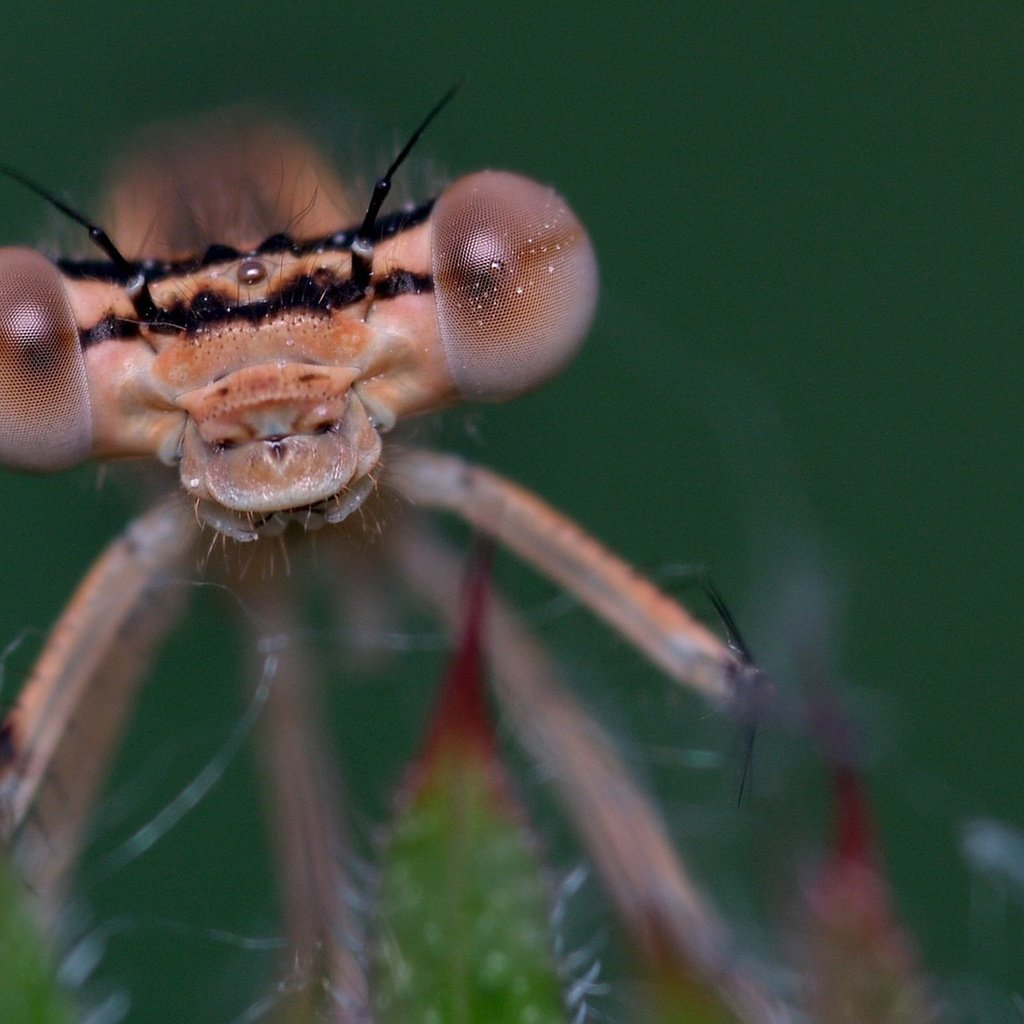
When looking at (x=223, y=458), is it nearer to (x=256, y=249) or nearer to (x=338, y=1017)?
(x=256, y=249)

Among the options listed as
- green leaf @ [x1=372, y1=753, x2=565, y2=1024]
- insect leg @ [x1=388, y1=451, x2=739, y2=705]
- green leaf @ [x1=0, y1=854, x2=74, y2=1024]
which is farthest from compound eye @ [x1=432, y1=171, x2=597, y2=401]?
green leaf @ [x1=0, y1=854, x2=74, y2=1024]

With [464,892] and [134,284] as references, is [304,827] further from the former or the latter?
[134,284]

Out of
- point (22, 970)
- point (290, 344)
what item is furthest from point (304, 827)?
point (290, 344)

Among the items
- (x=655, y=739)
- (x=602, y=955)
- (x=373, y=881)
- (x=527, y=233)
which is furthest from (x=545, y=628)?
(x=373, y=881)

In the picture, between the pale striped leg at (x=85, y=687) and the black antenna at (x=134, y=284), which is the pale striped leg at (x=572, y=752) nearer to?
the pale striped leg at (x=85, y=687)

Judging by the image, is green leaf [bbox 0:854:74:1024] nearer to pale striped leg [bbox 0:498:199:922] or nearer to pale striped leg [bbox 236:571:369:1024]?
pale striped leg [bbox 236:571:369:1024]

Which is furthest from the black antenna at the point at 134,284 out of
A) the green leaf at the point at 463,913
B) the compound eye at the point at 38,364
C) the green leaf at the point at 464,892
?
the green leaf at the point at 463,913

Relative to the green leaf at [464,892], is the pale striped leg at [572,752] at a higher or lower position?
lower
